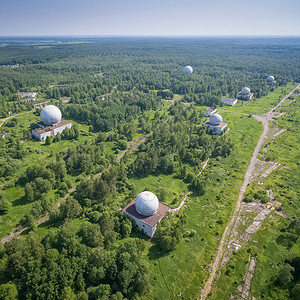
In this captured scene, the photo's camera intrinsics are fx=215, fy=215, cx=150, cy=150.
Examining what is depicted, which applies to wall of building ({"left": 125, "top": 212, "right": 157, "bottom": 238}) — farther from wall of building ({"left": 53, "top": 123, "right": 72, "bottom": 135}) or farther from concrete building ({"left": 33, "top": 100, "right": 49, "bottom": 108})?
concrete building ({"left": 33, "top": 100, "right": 49, "bottom": 108})

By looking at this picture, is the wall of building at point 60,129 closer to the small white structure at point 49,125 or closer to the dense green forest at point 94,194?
the small white structure at point 49,125

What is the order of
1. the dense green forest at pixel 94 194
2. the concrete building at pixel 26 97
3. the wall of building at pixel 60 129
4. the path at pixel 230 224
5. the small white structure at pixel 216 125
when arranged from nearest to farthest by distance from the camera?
the dense green forest at pixel 94 194 → the path at pixel 230 224 → the wall of building at pixel 60 129 → the small white structure at pixel 216 125 → the concrete building at pixel 26 97

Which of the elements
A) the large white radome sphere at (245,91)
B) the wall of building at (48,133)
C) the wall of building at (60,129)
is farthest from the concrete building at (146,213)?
the large white radome sphere at (245,91)

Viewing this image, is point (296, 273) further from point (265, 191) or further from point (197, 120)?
point (197, 120)

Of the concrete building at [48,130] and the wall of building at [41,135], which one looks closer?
the wall of building at [41,135]

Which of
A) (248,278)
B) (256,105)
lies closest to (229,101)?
(256,105)

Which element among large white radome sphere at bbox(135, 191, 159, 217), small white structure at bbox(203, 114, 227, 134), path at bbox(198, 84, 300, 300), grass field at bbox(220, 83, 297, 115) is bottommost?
grass field at bbox(220, 83, 297, 115)

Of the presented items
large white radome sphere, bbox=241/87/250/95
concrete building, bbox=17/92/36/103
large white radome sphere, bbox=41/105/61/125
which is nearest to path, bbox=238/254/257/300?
large white radome sphere, bbox=41/105/61/125

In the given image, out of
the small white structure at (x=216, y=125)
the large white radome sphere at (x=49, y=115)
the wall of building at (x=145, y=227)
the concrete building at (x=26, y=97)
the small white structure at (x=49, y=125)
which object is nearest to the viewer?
the wall of building at (x=145, y=227)
